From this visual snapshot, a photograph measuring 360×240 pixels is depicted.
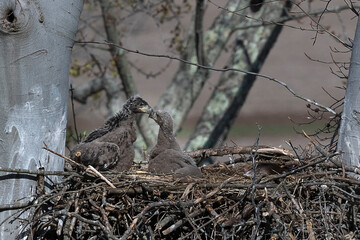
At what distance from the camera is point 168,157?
5805 mm

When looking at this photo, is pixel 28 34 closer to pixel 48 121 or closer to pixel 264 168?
pixel 48 121

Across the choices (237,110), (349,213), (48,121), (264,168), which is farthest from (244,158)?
(237,110)

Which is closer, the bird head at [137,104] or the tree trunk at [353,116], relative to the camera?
the tree trunk at [353,116]

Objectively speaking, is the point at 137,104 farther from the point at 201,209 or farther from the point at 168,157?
the point at 201,209

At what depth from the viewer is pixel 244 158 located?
608cm

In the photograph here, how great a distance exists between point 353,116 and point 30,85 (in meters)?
2.45

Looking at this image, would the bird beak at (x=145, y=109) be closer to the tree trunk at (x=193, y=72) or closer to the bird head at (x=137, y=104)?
the bird head at (x=137, y=104)

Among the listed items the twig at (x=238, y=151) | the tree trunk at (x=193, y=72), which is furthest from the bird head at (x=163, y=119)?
the tree trunk at (x=193, y=72)

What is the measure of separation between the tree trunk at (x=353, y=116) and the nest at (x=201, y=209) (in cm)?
31

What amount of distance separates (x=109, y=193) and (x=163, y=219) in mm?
423

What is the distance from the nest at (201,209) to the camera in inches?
166

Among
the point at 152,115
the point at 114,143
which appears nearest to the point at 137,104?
the point at 152,115

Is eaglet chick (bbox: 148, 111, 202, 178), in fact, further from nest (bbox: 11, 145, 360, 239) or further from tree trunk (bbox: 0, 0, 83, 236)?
tree trunk (bbox: 0, 0, 83, 236)

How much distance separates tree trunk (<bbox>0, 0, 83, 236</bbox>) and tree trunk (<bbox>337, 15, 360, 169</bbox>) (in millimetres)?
2163
